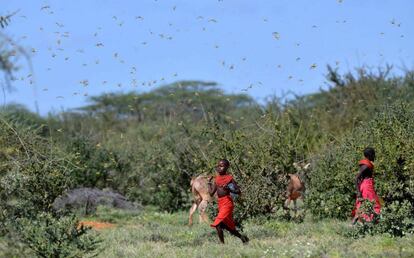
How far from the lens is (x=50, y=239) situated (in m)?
11.3

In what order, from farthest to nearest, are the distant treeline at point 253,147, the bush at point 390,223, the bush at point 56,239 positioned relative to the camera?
1. the distant treeline at point 253,147
2. the bush at point 390,223
3. the bush at point 56,239

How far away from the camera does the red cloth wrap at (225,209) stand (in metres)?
13.9

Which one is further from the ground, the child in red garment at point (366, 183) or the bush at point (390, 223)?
the child in red garment at point (366, 183)

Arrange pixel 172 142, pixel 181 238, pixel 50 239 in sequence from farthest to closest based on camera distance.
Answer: pixel 172 142
pixel 181 238
pixel 50 239

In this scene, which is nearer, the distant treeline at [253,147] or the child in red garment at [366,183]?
the child in red garment at [366,183]

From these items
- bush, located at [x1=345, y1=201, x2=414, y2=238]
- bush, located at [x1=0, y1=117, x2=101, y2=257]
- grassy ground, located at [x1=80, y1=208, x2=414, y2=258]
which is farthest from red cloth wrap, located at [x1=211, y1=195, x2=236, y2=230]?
bush, located at [x1=0, y1=117, x2=101, y2=257]

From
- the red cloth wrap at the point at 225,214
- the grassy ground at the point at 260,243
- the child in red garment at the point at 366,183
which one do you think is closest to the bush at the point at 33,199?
the grassy ground at the point at 260,243

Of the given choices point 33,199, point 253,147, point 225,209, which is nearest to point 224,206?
point 225,209

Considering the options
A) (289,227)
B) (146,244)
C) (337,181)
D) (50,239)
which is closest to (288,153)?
(337,181)

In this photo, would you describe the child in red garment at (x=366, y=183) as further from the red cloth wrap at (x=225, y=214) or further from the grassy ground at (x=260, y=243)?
the red cloth wrap at (x=225, y=214)

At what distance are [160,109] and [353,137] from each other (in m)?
39.7

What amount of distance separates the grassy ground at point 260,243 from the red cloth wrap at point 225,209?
0.34m

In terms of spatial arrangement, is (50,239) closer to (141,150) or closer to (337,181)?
(337,181)

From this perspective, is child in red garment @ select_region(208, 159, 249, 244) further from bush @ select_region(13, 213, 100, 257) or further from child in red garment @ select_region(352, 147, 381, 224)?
bush @ select_region(13, 213, 100, 257)
